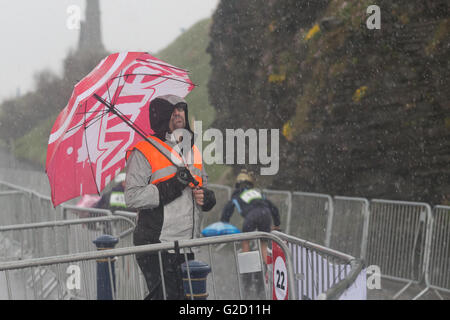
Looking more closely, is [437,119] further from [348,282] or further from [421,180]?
[348,282]

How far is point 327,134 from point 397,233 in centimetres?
351

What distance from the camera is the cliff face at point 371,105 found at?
12.1 meters

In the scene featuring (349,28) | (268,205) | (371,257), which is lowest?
(371,257)

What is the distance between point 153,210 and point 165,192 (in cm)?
17

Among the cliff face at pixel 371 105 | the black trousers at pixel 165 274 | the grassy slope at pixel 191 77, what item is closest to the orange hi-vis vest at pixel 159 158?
the black trousers at pixel 165 274

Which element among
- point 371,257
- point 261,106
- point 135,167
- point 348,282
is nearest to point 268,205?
point 371,257

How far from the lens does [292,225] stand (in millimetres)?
13148

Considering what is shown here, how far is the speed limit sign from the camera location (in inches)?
172

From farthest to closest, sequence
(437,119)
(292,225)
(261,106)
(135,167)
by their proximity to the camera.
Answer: (261,106)
(292,225)
(437,119)
(135,167)

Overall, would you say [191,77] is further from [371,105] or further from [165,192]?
[165,192]

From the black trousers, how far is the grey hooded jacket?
128mm

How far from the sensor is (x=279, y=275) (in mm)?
4496

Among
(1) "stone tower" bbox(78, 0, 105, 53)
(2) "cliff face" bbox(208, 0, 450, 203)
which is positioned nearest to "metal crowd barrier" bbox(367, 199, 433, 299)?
(2) "cliff face" bbox(208, 0, 450, 203)

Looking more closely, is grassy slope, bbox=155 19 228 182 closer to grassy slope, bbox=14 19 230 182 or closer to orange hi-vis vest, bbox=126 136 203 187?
grassy slope, bbox=14 19 230 182
